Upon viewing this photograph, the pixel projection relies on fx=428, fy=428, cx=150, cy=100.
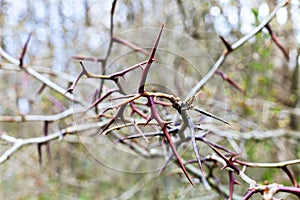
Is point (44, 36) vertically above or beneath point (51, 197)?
above

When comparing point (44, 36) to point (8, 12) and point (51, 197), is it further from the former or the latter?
point (51, 197)

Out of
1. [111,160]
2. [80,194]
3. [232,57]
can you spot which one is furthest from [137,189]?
[111,160]

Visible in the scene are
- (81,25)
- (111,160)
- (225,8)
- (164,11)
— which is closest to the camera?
(111,160)

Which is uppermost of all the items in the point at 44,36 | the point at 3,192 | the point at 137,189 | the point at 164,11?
the point at 164,11

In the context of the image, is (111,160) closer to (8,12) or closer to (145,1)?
(145,1)

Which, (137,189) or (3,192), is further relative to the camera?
(3,192)

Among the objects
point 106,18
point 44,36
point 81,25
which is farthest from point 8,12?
point 106,18

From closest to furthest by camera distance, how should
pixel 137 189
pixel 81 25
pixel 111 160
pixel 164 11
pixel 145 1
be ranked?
pixel 111 160, pixel 137 189, pixel 164 11, pixel 145 1, pixel 81 25
